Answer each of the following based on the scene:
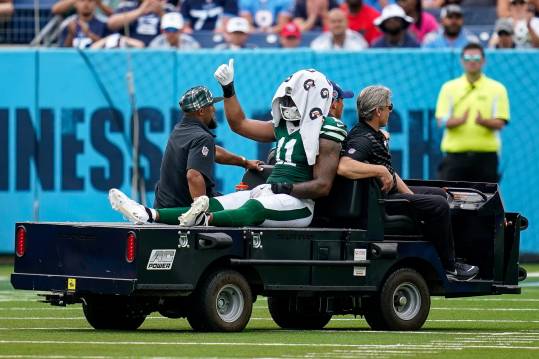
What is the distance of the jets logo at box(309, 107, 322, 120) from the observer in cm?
1192

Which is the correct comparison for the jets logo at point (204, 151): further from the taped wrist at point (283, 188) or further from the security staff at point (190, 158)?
the taped wrist at point (283, 188)

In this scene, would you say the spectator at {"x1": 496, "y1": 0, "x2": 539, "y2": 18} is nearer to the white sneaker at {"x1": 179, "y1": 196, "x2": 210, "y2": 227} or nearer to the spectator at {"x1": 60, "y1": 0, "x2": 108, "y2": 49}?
the spectator at {"x1": 60, "y1": 0, "x2": 108, "y2": 49}

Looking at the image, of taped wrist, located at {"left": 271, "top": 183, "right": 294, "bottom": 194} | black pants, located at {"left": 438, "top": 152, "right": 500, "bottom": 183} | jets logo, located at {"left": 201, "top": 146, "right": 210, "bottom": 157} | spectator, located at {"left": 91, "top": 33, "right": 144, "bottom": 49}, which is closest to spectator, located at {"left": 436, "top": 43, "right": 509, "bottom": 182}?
black pants, located at {"left": 438, "top": 152, "right": 500, "bottom": 183}

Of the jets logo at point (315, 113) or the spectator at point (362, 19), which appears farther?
the spectator at point (362, 19)

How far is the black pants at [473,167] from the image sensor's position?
18.6 metres

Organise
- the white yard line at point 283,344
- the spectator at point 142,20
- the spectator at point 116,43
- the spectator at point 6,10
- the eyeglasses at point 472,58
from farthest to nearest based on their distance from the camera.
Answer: the spectator at point 6,10 → the spectator at point 142,20 → the spectator at point 116,43 → the eyeglasses at point 472,58 → the white yard line at point 283,344

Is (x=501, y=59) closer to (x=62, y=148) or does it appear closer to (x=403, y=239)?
(x=62, y=148)

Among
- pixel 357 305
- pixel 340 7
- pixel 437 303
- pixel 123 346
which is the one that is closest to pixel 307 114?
pixel 357 305

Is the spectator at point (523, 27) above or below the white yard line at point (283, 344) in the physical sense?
above

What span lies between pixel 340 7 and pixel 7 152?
4.99m

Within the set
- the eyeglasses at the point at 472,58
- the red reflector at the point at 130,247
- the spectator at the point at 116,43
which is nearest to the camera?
the red reflector at the point at 130,247

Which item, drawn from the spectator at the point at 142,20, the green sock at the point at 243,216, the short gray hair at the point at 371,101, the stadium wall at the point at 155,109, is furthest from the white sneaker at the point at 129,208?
the spectator at the point at 142,20

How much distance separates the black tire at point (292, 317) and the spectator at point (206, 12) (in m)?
9.57

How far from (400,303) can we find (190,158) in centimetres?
192
